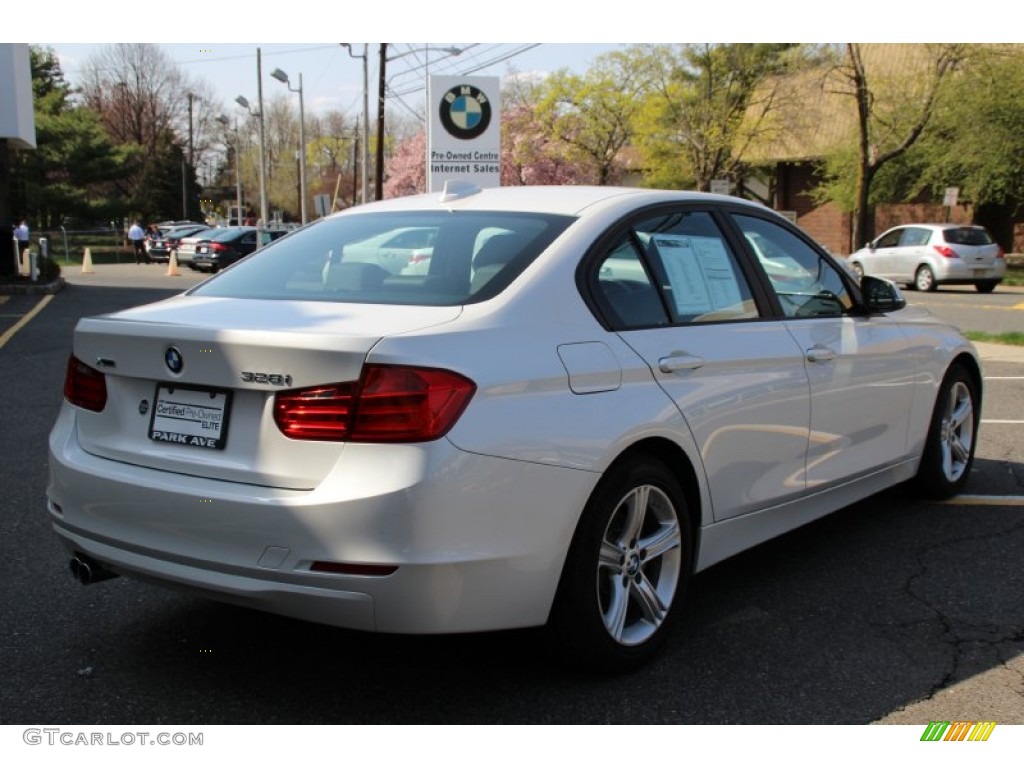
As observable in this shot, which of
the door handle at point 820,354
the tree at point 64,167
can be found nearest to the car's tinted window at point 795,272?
the door handle at point 820,354

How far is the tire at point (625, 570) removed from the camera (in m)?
3.30

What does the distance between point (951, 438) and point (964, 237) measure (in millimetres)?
21359

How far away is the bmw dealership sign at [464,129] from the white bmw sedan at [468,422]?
993 cm

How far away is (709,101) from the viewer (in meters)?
42.8

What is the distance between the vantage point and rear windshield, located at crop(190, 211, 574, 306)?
3525mm

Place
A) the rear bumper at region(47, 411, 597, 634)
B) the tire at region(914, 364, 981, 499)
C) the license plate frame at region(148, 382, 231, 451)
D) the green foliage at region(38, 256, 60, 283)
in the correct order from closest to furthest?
the rear bumper at region(47, 411, 597, 634) → the license plate frame at region(148, 382, 231, 451) → the tire at region(914, 364, 981, 499) → the green foliage at region(38, 256, 60, 283)

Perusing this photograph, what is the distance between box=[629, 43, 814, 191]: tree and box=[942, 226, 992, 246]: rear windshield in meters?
17.5

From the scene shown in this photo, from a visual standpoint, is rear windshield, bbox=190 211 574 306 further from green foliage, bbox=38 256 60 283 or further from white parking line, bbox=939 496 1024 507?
green foliage, bbox=38 256 60 283

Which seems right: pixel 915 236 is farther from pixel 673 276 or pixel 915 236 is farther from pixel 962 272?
pixel 673 276

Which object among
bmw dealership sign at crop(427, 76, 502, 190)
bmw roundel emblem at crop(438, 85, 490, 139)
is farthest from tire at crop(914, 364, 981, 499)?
bmw roundel emblem at crop(438, 85, 490, 139)

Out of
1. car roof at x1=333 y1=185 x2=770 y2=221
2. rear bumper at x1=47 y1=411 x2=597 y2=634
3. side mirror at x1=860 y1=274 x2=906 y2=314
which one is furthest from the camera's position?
side mirror at x1=860 y1=274 x2=906 y2=314

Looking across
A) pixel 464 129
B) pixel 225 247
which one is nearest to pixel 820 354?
pixel 464 129

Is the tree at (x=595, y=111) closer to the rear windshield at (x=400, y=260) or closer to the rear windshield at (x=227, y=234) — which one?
the rear windshield at (x=227, y=234)

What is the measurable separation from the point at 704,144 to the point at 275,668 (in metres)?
42.6
